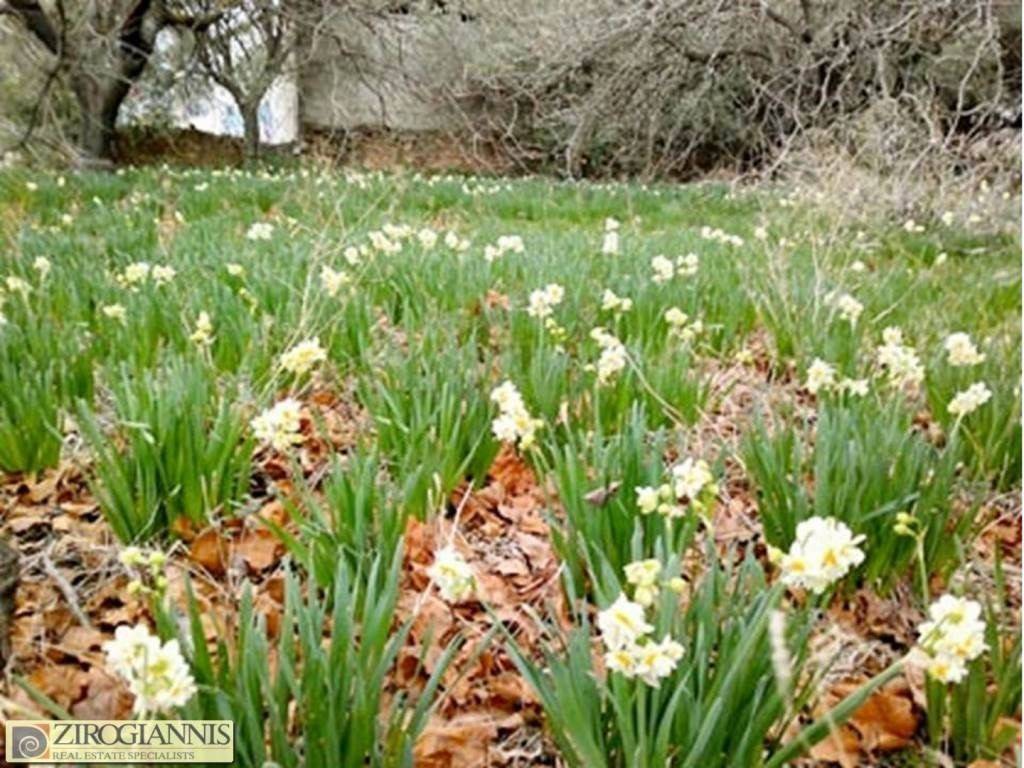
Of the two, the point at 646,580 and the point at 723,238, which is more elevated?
the point at 723,238

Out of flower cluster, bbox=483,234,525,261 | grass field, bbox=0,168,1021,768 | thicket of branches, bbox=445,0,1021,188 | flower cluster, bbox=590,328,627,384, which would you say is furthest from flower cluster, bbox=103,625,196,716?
thicket of branches, bbox=445,0,1021,188

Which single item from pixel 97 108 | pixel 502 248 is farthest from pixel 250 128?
pixel 502 248

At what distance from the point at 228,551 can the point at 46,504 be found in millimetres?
465

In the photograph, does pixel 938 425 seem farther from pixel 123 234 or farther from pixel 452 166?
pixel 452 166

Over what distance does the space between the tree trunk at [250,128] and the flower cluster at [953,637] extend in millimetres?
17448

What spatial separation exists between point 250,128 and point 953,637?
58.9ft

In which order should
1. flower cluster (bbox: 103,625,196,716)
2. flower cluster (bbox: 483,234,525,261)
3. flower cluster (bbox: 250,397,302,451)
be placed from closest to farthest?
flower cluster (bbox: 103,625,196,716)
flower cluster (bbox: 250,397,302,451)
flower cluster (bbox: 483,234,525,261)

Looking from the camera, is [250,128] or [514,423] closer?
[514,423]

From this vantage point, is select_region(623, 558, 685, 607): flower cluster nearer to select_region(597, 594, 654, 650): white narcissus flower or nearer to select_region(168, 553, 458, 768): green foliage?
select_region(597, 594, 654, 650): white narcissus flower

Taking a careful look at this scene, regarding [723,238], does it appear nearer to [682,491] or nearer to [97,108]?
[682,491]

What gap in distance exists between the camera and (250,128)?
17.1 metres

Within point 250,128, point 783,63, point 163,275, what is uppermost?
point 250,128

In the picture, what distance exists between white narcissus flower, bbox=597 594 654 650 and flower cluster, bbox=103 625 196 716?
0.41m

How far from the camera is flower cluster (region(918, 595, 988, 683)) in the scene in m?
0.85
